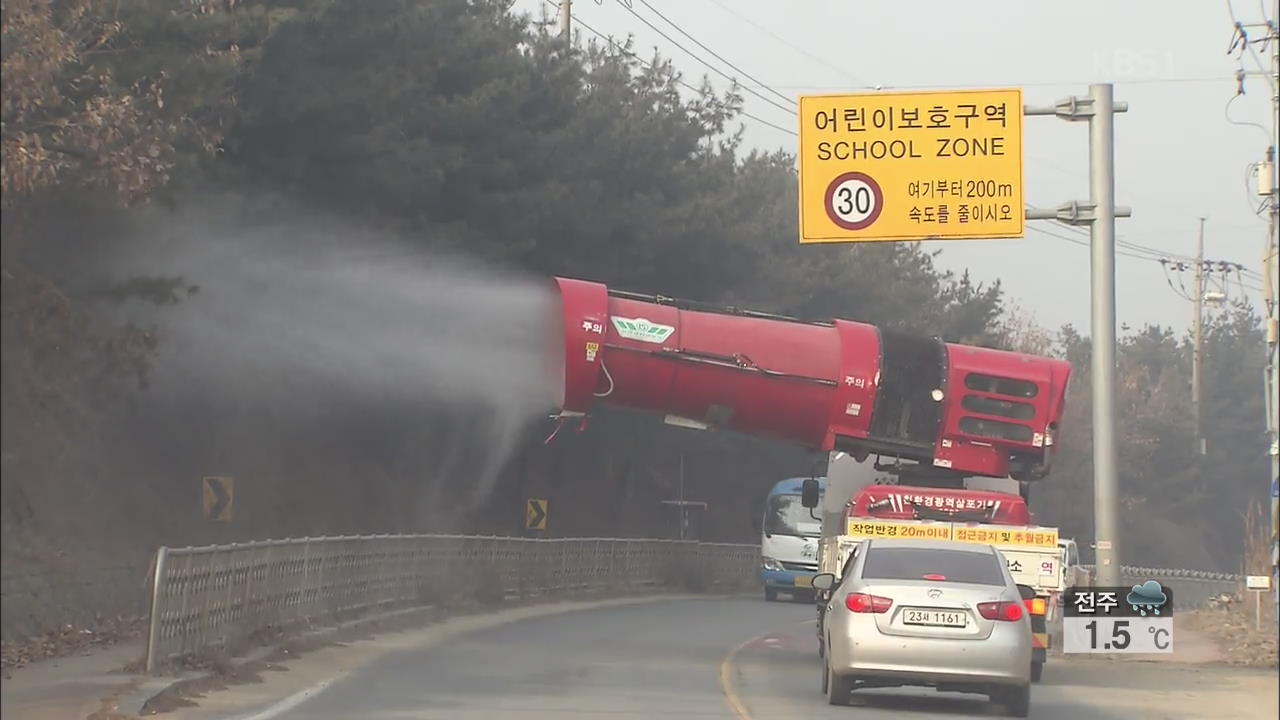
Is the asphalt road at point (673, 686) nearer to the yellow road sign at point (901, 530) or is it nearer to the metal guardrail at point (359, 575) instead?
the metal guardrail at point (359, 575)

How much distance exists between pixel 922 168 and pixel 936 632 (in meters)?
9.00

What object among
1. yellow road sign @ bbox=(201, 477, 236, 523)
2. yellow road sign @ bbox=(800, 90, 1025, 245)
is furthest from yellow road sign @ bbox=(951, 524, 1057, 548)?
yellow road sign @ bbox=(201, 477, 236, 523)

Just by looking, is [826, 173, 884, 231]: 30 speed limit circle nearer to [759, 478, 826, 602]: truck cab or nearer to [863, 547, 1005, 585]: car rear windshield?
[863, 547, 1005, 585]: car rear windshield

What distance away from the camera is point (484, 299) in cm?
2620

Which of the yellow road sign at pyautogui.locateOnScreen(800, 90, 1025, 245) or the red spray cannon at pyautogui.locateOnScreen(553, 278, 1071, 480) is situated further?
the yellow road sign at pyautogui.locateOnScreen(800, 90, 1025, 245)

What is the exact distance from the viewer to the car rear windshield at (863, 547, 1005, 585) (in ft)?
52.2

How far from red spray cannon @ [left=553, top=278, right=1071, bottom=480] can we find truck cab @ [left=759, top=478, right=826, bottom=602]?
815 inches

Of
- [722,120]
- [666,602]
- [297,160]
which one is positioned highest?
[722,120]

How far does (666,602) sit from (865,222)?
17.1m

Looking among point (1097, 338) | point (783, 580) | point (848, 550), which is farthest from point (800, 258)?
point (848, 550)

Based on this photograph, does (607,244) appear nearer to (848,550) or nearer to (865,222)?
(865,222)

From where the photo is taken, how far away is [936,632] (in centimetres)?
1552

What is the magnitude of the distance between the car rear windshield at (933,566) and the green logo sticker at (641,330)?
480cm
